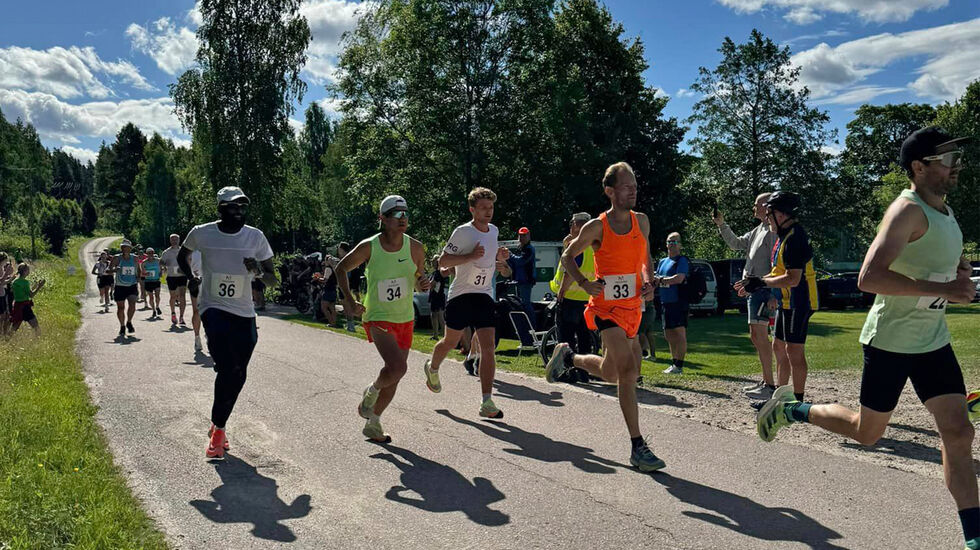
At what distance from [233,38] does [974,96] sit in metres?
47.8

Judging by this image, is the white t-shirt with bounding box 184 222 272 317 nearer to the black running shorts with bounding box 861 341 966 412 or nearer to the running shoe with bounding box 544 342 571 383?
the running shoe with bounding box 544 342 571 383

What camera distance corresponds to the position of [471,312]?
7254 mm

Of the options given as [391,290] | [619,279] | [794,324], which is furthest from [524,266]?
[619,279]

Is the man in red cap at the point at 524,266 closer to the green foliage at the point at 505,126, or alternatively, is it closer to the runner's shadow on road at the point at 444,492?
the runner's shadow on road at the point at 444,492

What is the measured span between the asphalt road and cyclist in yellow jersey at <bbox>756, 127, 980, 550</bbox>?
2.27 feet

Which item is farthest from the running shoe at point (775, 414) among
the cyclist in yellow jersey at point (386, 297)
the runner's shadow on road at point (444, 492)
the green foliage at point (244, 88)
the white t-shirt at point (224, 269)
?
the green foliage at point (244, 88)

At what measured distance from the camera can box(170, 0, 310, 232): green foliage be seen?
33906mm

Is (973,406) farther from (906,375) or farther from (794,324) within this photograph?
(794,324)

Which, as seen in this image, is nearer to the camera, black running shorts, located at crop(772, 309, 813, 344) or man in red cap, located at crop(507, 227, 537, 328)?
black running shorts, located at crop(772, 309, 813, 344)

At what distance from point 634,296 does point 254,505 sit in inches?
114

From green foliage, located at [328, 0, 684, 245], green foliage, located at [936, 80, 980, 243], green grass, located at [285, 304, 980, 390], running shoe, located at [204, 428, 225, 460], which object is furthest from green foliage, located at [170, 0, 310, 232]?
green foliage, located at [936, 80, 980, 243]

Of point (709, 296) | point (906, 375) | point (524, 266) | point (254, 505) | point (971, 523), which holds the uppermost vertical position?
point (524, 266)

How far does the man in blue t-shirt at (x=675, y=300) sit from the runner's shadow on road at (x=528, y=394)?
2676 millimetres

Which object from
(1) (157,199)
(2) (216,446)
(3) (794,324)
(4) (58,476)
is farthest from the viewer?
(1) (157,199)
